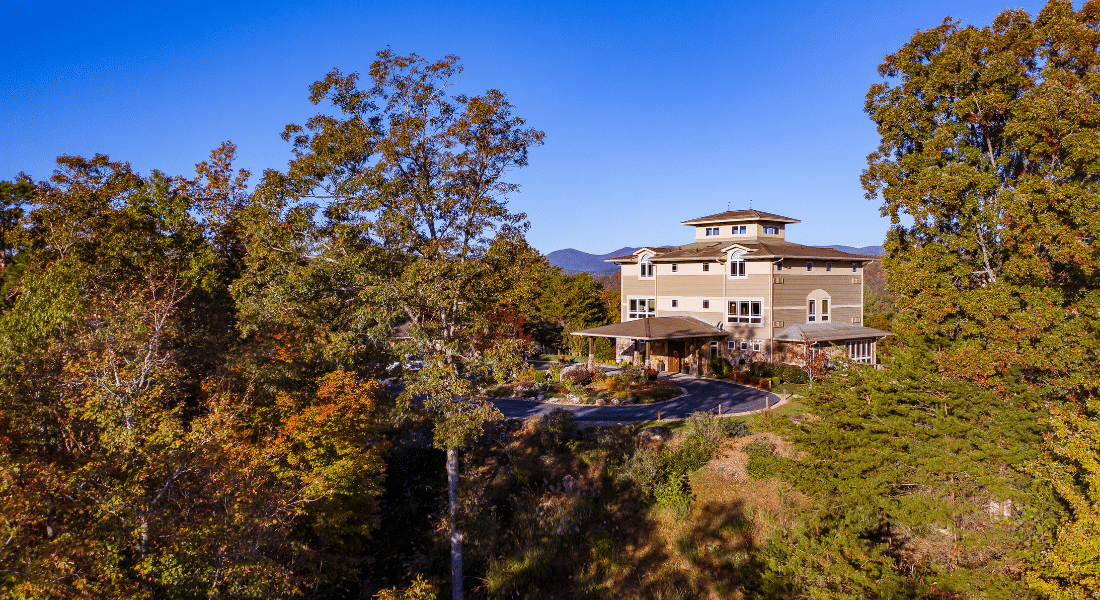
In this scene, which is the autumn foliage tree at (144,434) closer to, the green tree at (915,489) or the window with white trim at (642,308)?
the green tree at (915,489)

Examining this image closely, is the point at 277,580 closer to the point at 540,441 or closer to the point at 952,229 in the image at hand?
the point at 540,441

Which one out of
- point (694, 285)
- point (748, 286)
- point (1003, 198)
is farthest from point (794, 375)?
point (1003, 198)

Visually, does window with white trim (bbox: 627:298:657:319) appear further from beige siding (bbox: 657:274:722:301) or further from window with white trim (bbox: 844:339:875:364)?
window with white trim (bbox: 844:339:875:364)

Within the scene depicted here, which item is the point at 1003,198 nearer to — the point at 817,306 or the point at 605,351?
the point at 817,306

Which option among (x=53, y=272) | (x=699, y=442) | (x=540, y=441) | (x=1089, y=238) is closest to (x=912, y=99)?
(x=1089, y=238)

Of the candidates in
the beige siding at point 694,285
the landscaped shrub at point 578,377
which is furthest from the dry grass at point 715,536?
the beige siding at point 694,285

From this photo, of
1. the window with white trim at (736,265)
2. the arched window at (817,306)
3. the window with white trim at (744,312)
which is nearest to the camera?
the window with white trim at (744,312)

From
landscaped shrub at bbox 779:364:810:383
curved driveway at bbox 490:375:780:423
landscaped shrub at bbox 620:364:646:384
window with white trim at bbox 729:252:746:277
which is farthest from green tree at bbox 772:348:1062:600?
window with white trim at bbox 729:252:746:277
